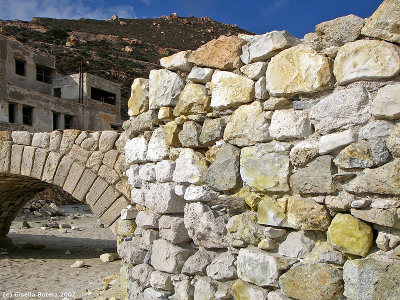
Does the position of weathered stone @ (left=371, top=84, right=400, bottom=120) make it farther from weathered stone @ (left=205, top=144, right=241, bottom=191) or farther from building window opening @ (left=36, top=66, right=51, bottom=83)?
building window opening @ (left=36, top=66, right=51, bottom=83)

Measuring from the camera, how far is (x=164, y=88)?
10.8 ft

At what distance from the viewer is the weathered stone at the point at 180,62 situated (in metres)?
3.06

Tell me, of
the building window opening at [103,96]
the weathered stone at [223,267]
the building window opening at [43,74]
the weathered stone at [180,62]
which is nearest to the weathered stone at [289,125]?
the weathered stone at [223,267]

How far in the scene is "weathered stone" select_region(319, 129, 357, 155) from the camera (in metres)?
2.01

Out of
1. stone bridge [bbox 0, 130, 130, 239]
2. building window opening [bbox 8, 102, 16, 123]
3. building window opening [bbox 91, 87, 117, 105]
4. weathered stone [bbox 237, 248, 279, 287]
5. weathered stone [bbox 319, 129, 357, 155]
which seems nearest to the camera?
weathered stone [bbox 319, 129, 357, 155]

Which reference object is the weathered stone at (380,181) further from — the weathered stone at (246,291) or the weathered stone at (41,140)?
the weathered stone at (41,140)

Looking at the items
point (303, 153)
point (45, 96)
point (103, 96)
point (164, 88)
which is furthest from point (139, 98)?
point (103, 96)

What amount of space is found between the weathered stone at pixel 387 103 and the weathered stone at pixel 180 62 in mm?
1534

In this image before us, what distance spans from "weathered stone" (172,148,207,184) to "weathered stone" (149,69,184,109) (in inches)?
18.9

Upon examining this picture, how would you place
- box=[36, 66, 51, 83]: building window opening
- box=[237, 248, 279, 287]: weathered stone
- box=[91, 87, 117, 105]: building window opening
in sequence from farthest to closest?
box=[91, 87, 117, 105]: building window opening, box=[36, 66, 51, 83]: building window opening, box=[237, 248, 279, 287]: weathered stone

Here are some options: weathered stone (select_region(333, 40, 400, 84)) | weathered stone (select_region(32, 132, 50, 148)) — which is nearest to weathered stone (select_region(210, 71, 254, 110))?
weathered stone (select_region(333, 40, 400, 84))

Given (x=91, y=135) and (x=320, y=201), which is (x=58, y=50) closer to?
(x=91, y=135)

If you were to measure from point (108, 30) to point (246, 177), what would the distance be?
52684 millimetres

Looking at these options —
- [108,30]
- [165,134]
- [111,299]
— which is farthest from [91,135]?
[108,30]
